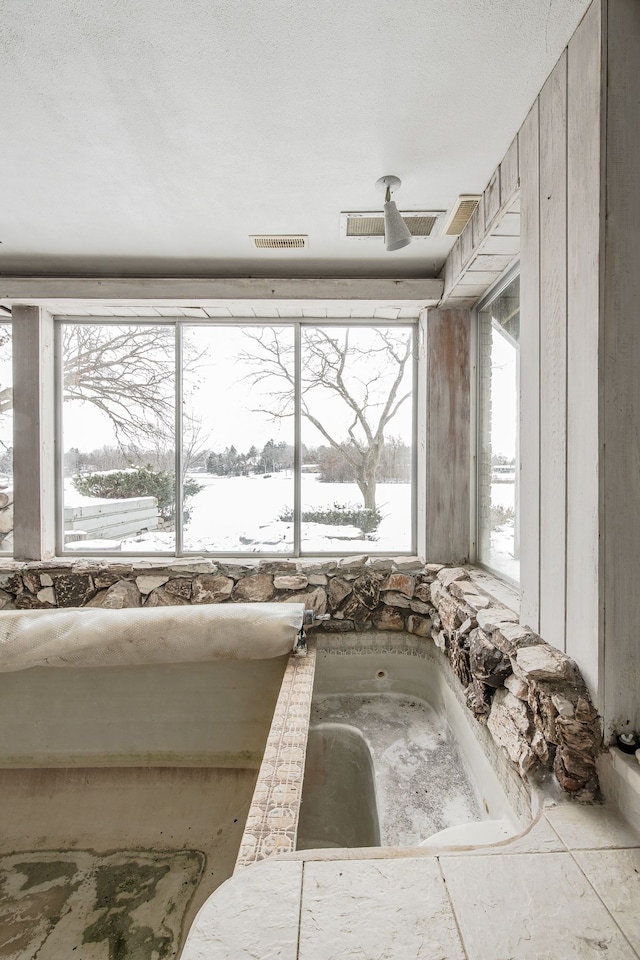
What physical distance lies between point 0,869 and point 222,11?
3144 mm

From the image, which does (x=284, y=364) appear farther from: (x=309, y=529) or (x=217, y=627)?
(x=217, y=627)

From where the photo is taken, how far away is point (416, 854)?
995mm

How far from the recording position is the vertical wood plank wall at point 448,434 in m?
2.51

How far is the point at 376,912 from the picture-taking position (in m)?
0.85

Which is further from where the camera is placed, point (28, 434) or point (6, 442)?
point (6, 442)

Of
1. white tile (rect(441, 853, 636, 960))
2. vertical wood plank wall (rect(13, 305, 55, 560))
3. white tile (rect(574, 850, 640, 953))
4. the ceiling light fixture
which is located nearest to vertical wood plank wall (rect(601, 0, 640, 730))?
white tile (rect(574, 850, 640, 953))

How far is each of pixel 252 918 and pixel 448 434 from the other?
2.21 metres

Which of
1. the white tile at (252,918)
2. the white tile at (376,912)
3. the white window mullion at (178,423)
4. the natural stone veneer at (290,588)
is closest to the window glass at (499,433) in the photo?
the natural stone veneer at (290,588)

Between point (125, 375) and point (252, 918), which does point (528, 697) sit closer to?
point (252, 918)

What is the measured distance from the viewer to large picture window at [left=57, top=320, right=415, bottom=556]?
9.05ft

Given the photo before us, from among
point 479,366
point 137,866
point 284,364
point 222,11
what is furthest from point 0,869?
point 479,366

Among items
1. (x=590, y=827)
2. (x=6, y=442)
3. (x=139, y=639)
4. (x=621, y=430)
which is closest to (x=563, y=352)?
(x=621, y=430)

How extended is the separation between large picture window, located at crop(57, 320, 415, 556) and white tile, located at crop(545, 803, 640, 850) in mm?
1740

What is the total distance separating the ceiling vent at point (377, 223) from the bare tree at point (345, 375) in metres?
0.69
